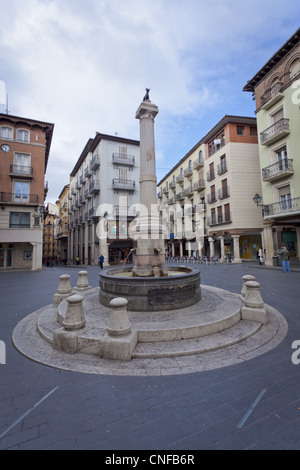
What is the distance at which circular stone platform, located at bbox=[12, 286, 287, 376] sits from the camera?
318 cm

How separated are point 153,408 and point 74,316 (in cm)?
214

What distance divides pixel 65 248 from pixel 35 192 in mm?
26964

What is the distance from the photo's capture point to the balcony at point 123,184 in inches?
1028

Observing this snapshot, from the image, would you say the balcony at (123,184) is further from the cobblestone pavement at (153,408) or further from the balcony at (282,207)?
the cobblestone pavement at (153,408)

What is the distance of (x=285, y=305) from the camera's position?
6.16 m

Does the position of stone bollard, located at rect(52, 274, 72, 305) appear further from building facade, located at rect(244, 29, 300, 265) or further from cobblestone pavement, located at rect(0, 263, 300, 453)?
building facade, located at rect(244, 29, 300, 265)

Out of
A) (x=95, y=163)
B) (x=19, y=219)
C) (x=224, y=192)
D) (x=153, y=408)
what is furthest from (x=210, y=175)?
(x=153, y=408)

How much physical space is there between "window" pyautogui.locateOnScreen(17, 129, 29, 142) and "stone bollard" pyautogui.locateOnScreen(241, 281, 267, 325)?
24602mm

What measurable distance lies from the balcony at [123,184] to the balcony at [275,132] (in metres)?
14.9

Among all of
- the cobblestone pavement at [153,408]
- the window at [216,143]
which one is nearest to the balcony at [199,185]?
the window at [216,143]

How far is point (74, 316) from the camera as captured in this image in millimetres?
3883

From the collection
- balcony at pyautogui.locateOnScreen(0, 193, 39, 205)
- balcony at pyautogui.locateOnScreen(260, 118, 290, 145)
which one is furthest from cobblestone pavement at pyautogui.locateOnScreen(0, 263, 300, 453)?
balcony at pyautogui.locateOnScreen(0, 193, 39, 205)

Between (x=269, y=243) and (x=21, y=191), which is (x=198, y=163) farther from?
(x=21, y=191)
